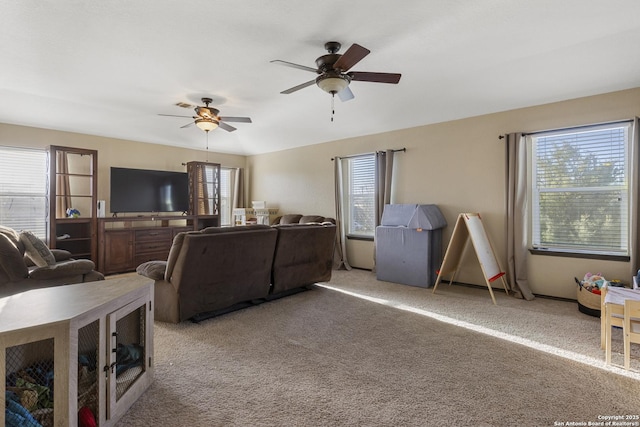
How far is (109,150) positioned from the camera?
6172 millimetres

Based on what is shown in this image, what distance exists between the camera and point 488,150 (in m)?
4.68

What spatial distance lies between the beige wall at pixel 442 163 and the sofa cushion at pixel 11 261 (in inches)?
125

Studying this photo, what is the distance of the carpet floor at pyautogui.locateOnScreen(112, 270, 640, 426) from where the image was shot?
1.85 metres

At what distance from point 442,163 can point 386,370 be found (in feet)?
12.0

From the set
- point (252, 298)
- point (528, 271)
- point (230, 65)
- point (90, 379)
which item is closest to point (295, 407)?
point (90, 379)

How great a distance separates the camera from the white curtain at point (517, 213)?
4.34 metres

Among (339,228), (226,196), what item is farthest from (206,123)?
(226,196)

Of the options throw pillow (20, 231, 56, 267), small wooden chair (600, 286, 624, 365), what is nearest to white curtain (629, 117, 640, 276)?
small wooden chair (600, 286, 624, 365)

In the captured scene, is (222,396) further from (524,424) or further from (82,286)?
(524,424)

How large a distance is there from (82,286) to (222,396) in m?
1.07

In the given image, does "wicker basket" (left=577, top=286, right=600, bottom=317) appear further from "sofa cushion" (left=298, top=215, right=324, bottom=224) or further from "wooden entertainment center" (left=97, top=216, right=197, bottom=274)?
"wooden entertainment center" (left=97, top=216, right=197, bottom=274)

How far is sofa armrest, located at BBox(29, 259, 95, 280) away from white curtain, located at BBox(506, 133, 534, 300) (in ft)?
16.8

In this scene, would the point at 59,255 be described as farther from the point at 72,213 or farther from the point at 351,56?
the point at 351,56

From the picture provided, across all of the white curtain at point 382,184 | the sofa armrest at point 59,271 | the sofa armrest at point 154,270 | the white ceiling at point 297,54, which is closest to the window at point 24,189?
the white ceiling at point 297,54
